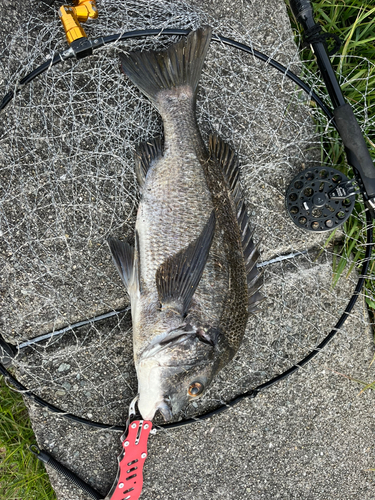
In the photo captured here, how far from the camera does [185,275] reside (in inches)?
66.6

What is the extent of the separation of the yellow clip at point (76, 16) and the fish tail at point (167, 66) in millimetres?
245

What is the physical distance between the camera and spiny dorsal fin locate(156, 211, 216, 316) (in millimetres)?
1686

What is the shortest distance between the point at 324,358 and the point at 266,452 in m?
0.71

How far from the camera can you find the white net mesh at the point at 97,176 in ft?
6.74

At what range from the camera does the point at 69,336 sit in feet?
7.12

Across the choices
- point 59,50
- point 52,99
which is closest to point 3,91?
point 52,99

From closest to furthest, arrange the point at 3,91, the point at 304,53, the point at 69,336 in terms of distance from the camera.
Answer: the point at 3,91 < the point at 69,336 < the point at 304,53

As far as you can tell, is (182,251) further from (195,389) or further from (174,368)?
(195,389)

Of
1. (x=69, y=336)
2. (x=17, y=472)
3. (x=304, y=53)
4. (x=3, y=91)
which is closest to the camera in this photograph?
(x=3, y=91)

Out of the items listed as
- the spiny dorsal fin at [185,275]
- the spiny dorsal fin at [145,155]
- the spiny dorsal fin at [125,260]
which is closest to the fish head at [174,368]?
the spiny dorsal fin at [185,275]

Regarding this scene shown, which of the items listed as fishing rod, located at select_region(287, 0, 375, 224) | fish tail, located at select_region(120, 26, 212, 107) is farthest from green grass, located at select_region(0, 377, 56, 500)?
fishing rod, located at select_region(287, 0, 375, 224)

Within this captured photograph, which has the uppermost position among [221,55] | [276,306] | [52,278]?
[221,55]

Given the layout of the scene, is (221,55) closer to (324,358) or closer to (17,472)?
(324,358)

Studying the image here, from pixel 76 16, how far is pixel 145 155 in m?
0.77
